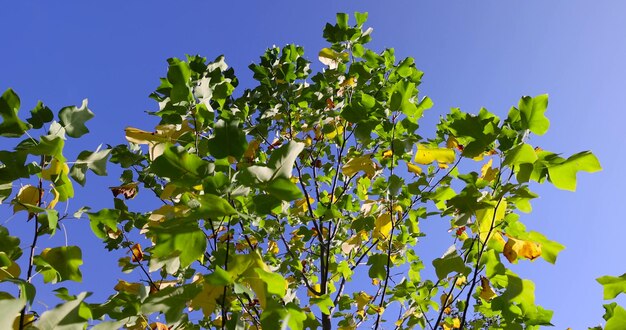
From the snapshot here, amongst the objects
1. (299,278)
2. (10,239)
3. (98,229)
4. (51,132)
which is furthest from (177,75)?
(299,278)

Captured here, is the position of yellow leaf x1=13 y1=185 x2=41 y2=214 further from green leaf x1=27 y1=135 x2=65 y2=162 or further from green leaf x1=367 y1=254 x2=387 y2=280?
green leaf x1=367 y1=254 x2=387 y2=280

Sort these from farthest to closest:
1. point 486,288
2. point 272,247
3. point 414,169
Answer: point 272,247
point 414,169
point 486,288

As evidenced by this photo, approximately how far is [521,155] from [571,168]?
0.15m

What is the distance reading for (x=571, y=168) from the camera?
148cm

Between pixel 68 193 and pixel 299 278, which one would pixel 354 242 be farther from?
pixel 68 193

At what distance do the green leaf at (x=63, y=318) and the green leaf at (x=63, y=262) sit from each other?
353 millimetres

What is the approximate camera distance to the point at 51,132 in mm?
1457

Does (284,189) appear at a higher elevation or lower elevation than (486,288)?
lower

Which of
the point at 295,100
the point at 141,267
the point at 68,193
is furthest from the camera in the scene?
the point at 295,100

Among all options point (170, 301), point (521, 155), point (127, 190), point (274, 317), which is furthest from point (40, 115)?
point (521, 155)

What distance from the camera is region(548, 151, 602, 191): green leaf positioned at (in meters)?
1.43

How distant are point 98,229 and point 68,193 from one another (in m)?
0.19

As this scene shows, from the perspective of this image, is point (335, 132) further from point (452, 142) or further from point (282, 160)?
point (282, 160)

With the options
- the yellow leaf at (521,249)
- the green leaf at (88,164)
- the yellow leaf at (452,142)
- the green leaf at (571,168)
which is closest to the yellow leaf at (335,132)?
the yellow leaf at (452,142)
